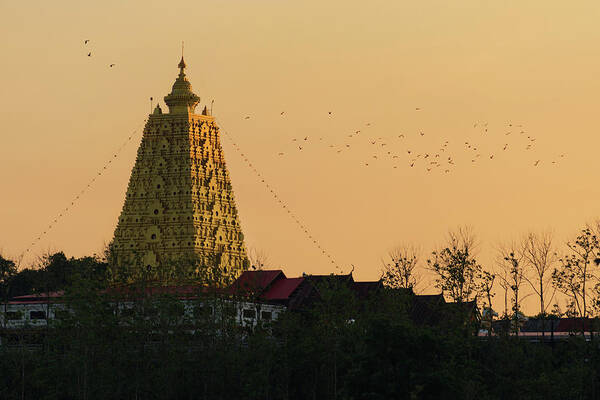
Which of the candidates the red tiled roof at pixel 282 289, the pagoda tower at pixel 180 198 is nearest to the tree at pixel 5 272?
the pagoda tower at pixel 180 198

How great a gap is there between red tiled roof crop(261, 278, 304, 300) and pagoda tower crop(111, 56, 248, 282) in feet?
24.7

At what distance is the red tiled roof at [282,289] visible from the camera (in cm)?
10825

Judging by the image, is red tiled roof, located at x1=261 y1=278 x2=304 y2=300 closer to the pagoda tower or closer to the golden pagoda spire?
the pagoda tower

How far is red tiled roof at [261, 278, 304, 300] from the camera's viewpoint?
10825 cm

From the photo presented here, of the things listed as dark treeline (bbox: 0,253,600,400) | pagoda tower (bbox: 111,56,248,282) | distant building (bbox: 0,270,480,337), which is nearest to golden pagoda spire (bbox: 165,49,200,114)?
pagoda tower (bbox: 111,56,248,282)

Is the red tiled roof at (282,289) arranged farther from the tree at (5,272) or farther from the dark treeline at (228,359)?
the tree at (5,272)

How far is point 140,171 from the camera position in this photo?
121m

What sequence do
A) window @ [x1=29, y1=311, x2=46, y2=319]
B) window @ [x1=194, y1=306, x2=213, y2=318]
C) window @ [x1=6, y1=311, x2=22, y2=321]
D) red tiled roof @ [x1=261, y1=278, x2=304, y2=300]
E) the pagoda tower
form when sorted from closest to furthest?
window @ [x1=194, y1=306, x2=213, y2=318]
window @ [x1=6, y1=311, x2=22, y2=321]
window @ [x1=29, y1=311, x2=46, y2=319]
red tiled roof @ [x1=261, y1=278, x2=304, y2=300]
the pagoda tower

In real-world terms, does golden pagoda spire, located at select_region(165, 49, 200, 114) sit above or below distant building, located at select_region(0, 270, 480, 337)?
above

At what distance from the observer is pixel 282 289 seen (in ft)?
359

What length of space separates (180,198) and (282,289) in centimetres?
1530

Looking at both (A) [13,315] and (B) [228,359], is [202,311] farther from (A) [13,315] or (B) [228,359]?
(A) [13,315]

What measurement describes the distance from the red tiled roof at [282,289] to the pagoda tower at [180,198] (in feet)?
24.7

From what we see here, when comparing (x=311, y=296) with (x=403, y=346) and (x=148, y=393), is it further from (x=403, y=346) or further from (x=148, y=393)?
(x=403, y=346)
